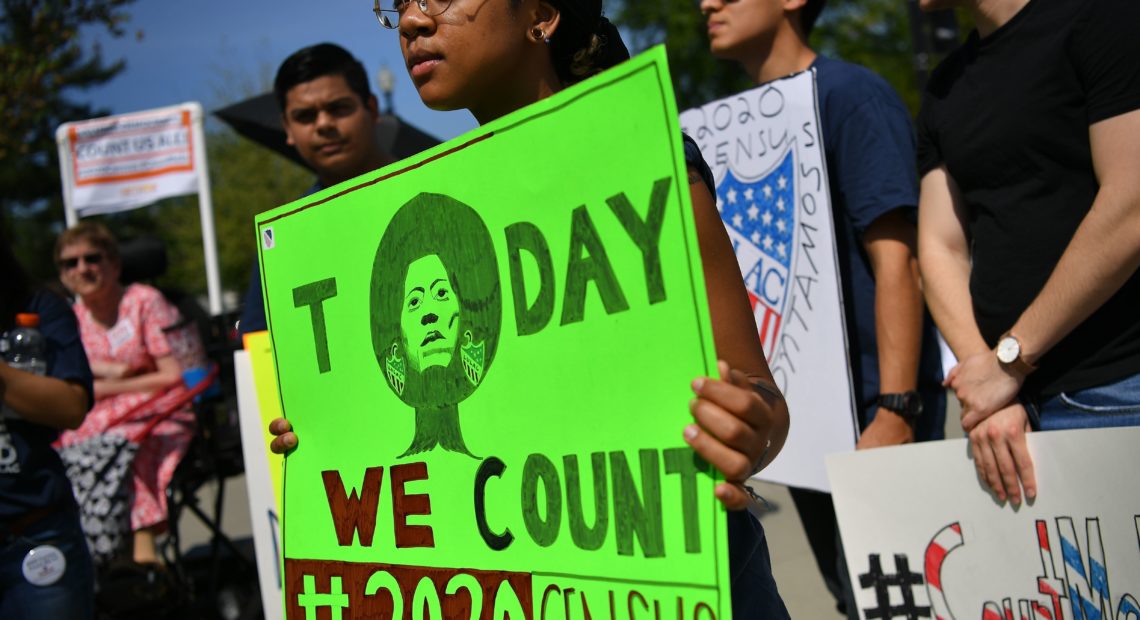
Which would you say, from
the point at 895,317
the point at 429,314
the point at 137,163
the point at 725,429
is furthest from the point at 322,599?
the point at 137,163

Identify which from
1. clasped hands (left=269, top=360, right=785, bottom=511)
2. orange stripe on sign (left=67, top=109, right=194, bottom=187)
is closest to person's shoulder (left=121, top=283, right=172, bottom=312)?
orange stripe on sign (left=67, top=109, right=194, bottom=187)

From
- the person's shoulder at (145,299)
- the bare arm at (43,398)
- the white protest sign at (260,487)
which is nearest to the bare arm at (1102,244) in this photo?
the white protest sign at (260,487)

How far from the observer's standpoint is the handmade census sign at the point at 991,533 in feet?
6.10

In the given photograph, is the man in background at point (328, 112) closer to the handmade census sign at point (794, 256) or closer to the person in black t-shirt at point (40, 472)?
the person in black t-shirt at point (40, 472)

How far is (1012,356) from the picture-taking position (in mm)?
2057

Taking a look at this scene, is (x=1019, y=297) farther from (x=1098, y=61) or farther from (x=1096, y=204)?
(x=1098, y=61)

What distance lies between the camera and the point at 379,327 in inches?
67.0

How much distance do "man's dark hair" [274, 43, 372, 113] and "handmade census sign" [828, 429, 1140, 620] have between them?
7.60ft

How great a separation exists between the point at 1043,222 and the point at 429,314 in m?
1.21

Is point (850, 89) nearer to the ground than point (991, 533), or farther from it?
farther from it

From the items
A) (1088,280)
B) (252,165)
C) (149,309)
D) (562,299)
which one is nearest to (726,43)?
(1088,280)

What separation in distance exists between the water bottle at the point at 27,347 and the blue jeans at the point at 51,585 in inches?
14.5

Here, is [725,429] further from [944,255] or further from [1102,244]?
[944,255]

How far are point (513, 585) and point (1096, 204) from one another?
124 cm
